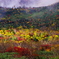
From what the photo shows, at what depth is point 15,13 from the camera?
40.3m

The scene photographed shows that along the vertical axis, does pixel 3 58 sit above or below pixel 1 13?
below

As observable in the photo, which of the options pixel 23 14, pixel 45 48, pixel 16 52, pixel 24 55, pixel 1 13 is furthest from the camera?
pixel 23 14

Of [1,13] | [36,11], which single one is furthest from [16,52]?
[36,11]

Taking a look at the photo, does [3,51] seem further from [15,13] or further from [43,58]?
[15,13]

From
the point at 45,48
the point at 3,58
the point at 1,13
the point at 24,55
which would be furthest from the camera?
the point at 1,13

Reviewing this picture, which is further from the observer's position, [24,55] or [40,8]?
[40,8]

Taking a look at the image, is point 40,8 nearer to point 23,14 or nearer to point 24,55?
point 23,14

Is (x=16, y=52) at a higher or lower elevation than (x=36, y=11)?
lower

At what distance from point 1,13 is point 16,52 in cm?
2892

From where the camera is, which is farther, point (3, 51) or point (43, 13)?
point (43, 13)

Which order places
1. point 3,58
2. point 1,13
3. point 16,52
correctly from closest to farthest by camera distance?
point 3,58, point 16,52, point 1,13

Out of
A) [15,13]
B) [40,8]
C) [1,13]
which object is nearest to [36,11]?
[40,8]

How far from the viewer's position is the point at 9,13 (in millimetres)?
39719

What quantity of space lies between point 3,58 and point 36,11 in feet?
111
